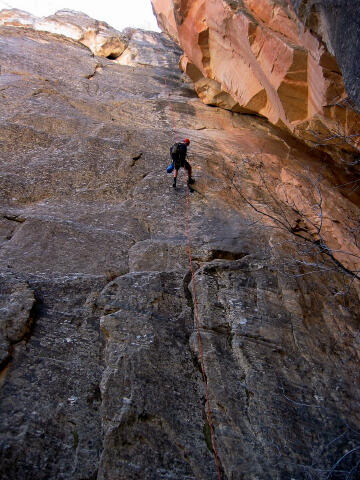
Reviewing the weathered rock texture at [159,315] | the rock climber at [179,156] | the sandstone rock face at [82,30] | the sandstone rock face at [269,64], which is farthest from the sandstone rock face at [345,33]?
the sandstone rock face at [82,30]

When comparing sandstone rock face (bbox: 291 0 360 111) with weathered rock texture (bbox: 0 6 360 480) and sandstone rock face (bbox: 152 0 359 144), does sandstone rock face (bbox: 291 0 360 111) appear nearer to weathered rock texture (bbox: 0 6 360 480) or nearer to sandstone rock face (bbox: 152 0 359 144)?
sandstone rock face (bbox: 152 0 359 144)

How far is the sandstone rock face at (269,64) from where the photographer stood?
6793 millimetres

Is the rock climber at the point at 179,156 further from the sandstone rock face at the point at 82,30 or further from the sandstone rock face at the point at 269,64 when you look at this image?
the sandstone rock face at the point at 82,30

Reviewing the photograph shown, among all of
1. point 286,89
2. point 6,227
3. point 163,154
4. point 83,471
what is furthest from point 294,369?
point 286,89

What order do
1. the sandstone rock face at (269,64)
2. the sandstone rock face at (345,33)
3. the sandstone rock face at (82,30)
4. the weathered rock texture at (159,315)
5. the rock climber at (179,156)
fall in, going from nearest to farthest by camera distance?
the weathered rock texture at (159,315) → the sandstone rock face at (345,33) → the sandstone rock face at (269,64) → the rock climber at (179,156) → the sandstone rock face at (82,30)

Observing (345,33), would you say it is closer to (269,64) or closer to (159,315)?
(269,64)

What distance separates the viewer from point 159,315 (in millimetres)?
4301

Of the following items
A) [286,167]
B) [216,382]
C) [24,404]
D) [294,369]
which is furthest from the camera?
[286,167]

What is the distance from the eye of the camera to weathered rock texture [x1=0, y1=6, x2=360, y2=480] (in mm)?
3215

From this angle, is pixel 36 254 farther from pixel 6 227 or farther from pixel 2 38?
pixel 2 38

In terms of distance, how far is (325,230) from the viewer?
6.88 meters

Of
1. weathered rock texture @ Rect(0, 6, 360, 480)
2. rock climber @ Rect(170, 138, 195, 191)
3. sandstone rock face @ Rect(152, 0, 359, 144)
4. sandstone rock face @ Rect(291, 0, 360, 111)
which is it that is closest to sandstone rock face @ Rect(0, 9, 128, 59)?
sandstone rock face @ Rect(152, 0, 359, 144)

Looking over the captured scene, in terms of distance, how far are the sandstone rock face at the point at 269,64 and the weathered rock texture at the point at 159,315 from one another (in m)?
1.51

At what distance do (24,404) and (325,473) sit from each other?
2908 mm
